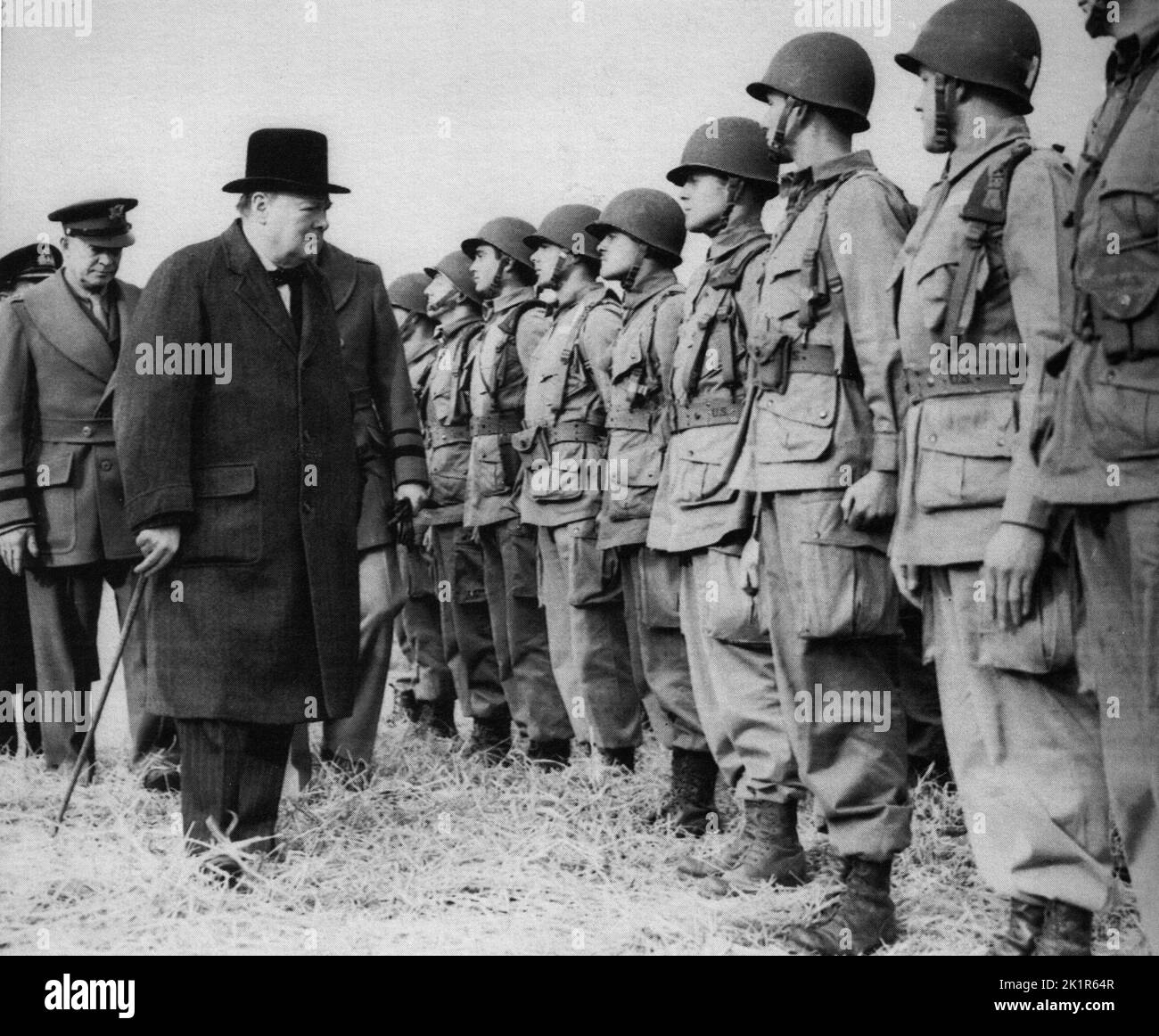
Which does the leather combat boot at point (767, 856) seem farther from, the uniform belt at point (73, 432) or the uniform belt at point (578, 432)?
the uniform belt at point (73, 432)

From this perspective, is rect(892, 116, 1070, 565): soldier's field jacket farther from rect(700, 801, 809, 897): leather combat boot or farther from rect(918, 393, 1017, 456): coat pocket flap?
rect(700, 801, 809, 897): leather combat boot

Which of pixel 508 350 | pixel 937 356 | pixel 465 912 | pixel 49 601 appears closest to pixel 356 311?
pixel 508 350

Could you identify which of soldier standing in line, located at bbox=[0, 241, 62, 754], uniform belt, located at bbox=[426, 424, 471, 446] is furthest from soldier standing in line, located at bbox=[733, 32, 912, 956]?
soldier standing in line, located at bbox=[0, 241, 62, 754]

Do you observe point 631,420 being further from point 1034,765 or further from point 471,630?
point 1034,765

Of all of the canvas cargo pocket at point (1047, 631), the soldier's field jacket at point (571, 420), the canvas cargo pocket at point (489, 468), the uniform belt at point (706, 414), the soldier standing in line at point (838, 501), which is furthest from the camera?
the canvas cargo pocket at point (489, 468)

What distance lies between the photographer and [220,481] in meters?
5.19

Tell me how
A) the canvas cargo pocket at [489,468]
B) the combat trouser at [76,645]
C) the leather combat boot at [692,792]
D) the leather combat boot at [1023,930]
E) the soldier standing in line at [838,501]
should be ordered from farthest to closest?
1. the canvas cargo pocket at [489,468]
2. the combat trouser at [76,645]
3. the leather combat boot at [692,792]
4. the soldier standing in line at [838,501]
5. the leather combat boot at [1023,930]

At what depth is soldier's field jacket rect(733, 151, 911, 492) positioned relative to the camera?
448 centimetres

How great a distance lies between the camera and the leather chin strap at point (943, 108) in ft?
13.9

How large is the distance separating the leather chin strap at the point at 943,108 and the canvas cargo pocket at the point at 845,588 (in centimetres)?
112

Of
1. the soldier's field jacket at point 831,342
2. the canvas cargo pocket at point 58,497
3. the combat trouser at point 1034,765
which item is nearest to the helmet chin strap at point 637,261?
the soldier's field jacket at point 831,342

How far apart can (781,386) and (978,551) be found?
104cm

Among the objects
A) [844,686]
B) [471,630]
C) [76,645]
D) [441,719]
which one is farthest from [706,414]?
[441,719]

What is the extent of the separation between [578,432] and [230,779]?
252cm
